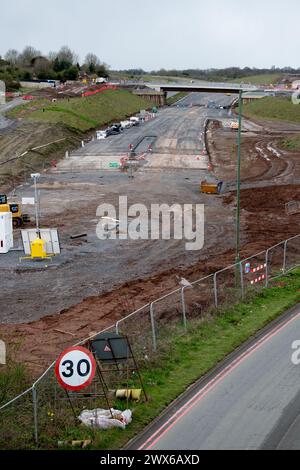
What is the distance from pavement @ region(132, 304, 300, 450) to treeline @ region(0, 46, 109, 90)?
10806 cm

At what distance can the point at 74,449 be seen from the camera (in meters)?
15.6

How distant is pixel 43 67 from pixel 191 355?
127436 mm

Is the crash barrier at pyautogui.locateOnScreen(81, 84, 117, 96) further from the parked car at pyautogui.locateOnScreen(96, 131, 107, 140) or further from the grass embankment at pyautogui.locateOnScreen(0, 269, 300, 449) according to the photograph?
the grass embankment at pyautogui.locateOnScreen(0, 269, 300, 449)

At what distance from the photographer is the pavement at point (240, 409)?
16.2m

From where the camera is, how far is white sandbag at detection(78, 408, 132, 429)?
16.6m

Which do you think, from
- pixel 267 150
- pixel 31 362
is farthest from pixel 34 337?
pixel 267 150

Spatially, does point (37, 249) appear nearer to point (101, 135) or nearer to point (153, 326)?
point (153, 326)

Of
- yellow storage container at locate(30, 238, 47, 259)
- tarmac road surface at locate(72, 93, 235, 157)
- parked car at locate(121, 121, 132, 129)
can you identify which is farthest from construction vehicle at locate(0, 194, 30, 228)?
parked car at locate(121, 121, 132, 129)

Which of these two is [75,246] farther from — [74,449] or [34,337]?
[74,449]

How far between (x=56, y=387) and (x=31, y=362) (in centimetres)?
467

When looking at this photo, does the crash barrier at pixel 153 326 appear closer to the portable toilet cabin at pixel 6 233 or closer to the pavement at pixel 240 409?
the pavement at pixel 240 409

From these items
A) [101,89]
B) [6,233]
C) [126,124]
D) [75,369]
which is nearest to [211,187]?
[6,233]

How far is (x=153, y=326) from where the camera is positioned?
2134 centimetres
